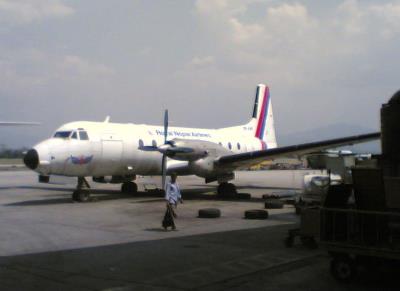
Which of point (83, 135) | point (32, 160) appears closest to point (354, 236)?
point (32, 160)

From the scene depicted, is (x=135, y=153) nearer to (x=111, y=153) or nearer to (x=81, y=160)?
(x=111, y=153)

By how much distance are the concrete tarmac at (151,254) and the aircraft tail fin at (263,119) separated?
13748 mm

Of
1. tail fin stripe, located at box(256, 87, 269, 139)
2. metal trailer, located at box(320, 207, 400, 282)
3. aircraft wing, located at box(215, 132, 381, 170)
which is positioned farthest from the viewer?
tail fin stripe, located at box(256, 87, 269, 139)

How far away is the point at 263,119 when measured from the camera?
2909cm

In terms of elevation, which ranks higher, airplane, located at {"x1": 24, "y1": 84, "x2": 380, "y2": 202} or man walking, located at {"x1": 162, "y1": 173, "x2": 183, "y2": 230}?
airplane, located at {"x1": 24, "y1": 84, "x2": 380, "y2": 202}

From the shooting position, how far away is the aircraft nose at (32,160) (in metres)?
16.5

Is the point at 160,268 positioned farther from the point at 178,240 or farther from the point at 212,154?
the point at 212,154

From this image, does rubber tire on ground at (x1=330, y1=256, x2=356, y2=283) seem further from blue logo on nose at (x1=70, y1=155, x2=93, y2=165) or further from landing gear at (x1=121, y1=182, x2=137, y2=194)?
landing gear at (x1=121, y1=182, x2=137, y2=194)

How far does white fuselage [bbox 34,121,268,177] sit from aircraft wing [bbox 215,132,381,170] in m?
0.64

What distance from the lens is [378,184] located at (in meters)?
6.90

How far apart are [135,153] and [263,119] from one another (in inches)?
442

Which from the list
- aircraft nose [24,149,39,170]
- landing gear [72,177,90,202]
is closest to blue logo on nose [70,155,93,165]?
landing gear [72,177,90,202]

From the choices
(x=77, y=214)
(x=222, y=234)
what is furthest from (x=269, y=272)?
(x=77, y=214)

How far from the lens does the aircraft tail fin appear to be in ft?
93.8
